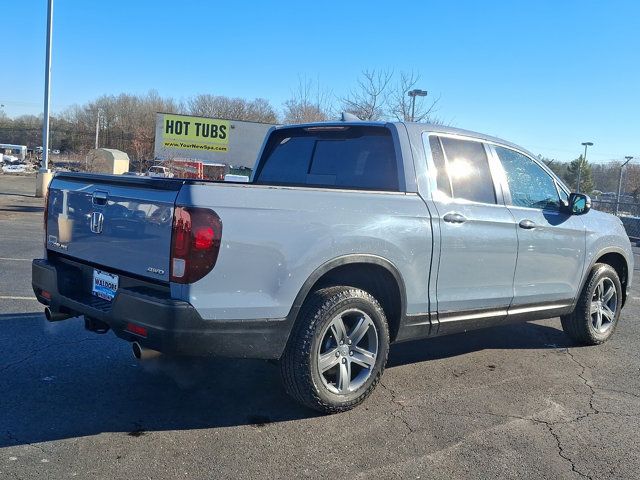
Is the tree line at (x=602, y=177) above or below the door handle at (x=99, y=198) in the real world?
above

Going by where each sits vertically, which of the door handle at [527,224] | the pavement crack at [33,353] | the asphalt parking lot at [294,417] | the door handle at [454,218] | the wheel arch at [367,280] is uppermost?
the door handle at [454,218]

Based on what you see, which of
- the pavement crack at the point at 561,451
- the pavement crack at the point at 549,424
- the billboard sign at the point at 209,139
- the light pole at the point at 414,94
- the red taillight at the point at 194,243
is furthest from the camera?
the billboard sign at the point at 209,139

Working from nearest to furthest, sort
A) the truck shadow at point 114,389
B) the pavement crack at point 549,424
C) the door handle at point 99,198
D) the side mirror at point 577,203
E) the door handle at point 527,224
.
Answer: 1. the pavement crack at point 549,424
2. the truck shadow at point 114,389
3. the door handle at point 99,198
4. the door handle at point 527,224
5. the side mirror at point 577,203

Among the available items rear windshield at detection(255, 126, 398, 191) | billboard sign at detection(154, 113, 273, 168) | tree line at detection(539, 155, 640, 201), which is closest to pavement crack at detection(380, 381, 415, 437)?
rear windshield at detection(255, 126, 398, 191)

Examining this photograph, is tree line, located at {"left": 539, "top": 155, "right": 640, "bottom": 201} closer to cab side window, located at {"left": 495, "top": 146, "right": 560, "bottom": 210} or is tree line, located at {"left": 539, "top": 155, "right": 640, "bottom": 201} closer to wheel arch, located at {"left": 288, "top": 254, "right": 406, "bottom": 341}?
cab side window, located at {"left": 495, "top": 146, "right": 560, "bottom": 210}

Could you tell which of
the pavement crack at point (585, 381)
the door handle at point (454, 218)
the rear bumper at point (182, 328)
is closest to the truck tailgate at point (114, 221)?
the rear bumper at point (182, 328)

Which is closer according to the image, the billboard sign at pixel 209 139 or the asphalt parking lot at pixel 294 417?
the asphalt parking lot at pixel 294 417

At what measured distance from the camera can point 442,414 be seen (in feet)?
13.4

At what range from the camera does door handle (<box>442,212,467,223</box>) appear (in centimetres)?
440

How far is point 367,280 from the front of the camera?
4242mm

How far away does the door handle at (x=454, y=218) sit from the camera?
4.40 m

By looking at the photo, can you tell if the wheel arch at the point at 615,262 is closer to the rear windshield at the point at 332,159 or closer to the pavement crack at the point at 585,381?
the pavement crack at the point at 585,381

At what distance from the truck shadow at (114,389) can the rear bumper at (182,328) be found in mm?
598

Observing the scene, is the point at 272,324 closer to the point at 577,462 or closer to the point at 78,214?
the point at 78,214
